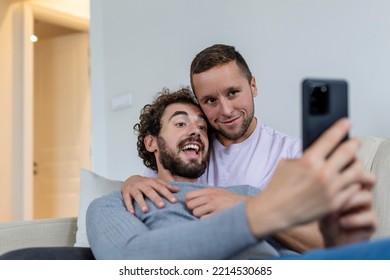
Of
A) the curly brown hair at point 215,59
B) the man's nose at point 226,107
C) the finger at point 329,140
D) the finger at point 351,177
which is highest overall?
the curly brown hair at point 215,59

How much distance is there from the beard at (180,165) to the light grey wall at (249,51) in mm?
252

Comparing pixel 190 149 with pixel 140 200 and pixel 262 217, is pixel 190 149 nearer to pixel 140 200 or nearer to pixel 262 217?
pixel 140 200

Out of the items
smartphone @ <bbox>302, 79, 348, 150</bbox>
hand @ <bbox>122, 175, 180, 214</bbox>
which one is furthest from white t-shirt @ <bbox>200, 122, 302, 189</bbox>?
smartphone @ <bbox>302, 79, 348, 150</bbox>

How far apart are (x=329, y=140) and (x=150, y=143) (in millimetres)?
749

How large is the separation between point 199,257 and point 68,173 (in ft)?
9.40

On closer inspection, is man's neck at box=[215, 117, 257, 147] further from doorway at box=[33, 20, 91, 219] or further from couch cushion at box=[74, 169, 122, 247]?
doorway at box=[33, 20, 91, 219]

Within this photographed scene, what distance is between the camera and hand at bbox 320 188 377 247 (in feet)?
1.12

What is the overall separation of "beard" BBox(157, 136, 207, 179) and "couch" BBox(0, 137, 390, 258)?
237 mm

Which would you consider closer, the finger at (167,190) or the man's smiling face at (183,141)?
the finger at (167,190)

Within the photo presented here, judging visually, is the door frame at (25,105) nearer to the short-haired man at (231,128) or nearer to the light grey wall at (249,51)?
the light grey wall at (249,51)

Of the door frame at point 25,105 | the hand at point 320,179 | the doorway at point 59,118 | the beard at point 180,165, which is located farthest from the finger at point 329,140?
the doorway at point 59,118

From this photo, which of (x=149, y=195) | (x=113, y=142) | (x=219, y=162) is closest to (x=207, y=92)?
(x=219, y=162)

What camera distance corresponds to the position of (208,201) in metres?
0.74

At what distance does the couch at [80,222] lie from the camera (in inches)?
35.9
